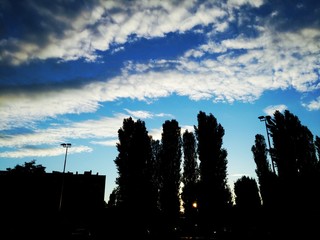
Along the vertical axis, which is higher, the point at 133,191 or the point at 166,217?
the point at 133,191

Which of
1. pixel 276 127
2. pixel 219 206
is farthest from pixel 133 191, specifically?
pixel 276 127

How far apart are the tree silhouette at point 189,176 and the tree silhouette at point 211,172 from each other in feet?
10.4

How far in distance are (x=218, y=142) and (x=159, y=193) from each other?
9.88m

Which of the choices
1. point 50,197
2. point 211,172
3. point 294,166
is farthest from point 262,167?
point 50,197

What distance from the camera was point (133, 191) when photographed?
28984 millimetres

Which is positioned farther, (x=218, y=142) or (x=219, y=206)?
(x=218, y=142)

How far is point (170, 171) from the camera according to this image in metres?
33.6

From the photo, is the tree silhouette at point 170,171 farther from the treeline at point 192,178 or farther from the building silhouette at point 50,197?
the building silhouette at point 50,197

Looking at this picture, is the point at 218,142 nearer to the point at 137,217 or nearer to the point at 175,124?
the point at 175,124

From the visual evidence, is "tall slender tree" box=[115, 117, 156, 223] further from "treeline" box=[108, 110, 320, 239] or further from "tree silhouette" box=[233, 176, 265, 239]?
"tree silhouette" box=[233, 176, 265, 239]

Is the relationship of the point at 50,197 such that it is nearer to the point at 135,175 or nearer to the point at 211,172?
the point at 135,175

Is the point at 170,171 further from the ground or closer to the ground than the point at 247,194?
further from the ground

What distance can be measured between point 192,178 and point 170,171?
13.8ft

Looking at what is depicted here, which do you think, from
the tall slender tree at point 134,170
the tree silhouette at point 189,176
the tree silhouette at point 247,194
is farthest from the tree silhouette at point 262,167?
the tall slender tree at point 134,170
